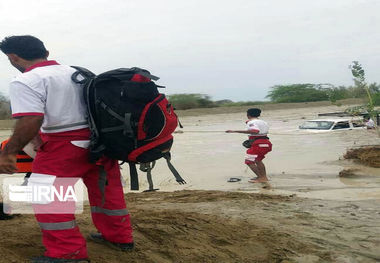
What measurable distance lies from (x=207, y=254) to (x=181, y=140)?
17517 millimetres

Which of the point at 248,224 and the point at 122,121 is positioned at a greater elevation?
the point at 122,121

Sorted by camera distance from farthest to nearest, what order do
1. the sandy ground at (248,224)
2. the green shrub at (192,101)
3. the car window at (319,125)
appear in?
the green shrub at (192,101) → the car window at (319,125) → the sandy ground at (248,224)

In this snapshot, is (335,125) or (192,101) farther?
(192,101)

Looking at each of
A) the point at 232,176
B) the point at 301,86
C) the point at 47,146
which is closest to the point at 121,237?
the point at 47,146

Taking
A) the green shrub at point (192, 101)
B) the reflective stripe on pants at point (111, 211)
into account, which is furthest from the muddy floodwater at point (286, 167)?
the green shrub at point (192, 101)

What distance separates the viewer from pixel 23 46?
144 inches

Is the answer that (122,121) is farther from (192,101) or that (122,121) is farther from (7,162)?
(192,101)

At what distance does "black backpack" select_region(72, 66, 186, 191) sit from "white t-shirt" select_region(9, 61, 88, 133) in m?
0.08

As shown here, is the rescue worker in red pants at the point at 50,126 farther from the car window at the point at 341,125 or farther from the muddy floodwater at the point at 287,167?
the car window at the point at 341,125

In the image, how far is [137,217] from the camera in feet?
17.9

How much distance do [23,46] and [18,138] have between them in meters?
0.71

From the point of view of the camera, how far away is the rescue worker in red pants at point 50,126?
345 cm

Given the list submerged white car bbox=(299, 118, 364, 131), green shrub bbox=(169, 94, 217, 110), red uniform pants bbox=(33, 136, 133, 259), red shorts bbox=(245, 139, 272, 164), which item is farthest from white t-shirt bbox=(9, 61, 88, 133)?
green shrub bbox=(169, 94, 217, 110)

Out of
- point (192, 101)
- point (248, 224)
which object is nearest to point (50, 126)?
point (248, 224)
